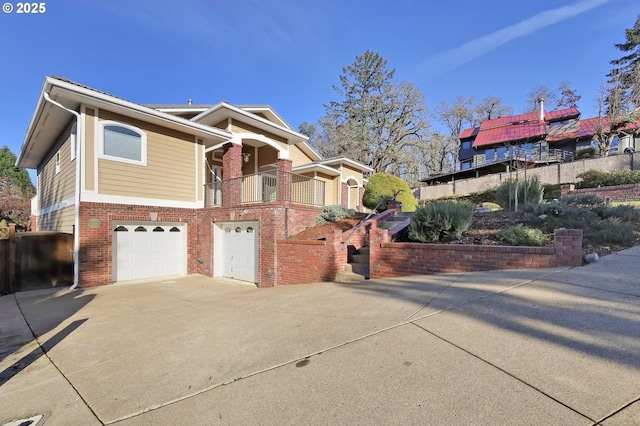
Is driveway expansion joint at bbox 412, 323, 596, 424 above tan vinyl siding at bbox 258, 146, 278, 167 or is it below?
below

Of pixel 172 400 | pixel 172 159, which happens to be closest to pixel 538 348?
pixel 172 400

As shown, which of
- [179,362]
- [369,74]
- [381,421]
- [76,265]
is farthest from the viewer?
[369,74]

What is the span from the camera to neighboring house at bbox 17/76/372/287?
28.5 ft

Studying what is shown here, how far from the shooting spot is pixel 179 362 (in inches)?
135

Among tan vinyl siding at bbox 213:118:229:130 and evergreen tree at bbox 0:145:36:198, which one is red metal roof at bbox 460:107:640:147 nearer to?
tan vinyl siding at bbox 213:118:229:130

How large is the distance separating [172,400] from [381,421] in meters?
1.84

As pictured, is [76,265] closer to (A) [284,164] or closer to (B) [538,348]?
(A) [284,164]

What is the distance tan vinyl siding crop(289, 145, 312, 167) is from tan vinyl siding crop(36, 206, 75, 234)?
8977mm

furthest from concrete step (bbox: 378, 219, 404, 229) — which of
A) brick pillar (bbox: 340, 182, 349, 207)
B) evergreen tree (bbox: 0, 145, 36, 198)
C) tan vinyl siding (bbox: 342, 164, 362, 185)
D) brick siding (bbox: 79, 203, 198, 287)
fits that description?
evergreen tree (bbox: 0, 145, 36, 198)

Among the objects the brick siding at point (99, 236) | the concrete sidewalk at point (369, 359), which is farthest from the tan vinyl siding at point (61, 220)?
the concrete sidewalk at point (369, 359)

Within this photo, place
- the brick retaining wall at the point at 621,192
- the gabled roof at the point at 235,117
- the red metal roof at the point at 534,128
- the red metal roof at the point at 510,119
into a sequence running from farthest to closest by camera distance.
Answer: the red metal roof at the point at 510,119 → the red metal roof at the point at 534,128 → the brick retaining wall at the point at 621,192 → the gabled roof at the point at 235,117

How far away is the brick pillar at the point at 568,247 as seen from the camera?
5.04m

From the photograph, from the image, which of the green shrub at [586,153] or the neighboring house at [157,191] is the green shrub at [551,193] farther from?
the neighboring house at [157,191]

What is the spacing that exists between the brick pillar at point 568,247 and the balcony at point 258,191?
277 inches
